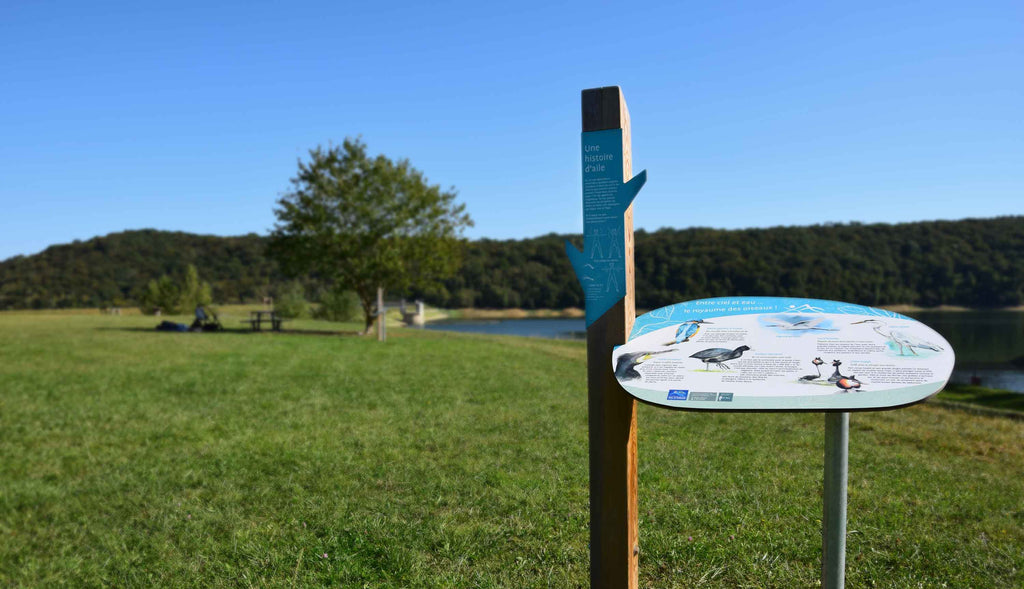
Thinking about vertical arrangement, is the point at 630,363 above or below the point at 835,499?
above

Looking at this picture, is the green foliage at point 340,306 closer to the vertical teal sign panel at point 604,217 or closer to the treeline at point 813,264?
the treeline at point 813,264

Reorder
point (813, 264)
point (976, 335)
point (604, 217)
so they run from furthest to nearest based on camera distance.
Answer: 1. point (813, 264)
2. point (976, 335)
3. point (604, 217)

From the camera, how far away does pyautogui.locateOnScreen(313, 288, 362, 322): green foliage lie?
49.8 m

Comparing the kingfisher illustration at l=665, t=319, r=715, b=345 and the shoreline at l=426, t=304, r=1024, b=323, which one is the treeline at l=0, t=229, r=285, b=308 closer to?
the shoreline at l=426, t=304, r=1024, b=323

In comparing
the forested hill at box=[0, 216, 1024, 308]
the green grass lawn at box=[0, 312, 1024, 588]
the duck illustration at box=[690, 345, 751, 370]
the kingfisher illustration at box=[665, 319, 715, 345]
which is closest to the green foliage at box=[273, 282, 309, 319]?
the forested hill at box=[0, 216, 1024, 308]

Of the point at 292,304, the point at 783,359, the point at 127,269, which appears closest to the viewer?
the point at 783,359

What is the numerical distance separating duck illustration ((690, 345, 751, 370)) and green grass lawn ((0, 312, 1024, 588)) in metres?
1.49

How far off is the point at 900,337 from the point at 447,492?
323 centimetres

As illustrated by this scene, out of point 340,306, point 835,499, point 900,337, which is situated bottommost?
point 340,306

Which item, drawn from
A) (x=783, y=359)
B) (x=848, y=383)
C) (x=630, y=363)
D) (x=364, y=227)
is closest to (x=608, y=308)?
(x=630, y=363)

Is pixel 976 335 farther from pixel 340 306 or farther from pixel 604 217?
pixel 604 217

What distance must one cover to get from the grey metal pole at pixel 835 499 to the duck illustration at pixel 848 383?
31 cm

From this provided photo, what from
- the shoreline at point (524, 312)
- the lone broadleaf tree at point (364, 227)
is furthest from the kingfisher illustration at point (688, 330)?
the shoreline at point (524, 312)

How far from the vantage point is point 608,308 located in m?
2.53
